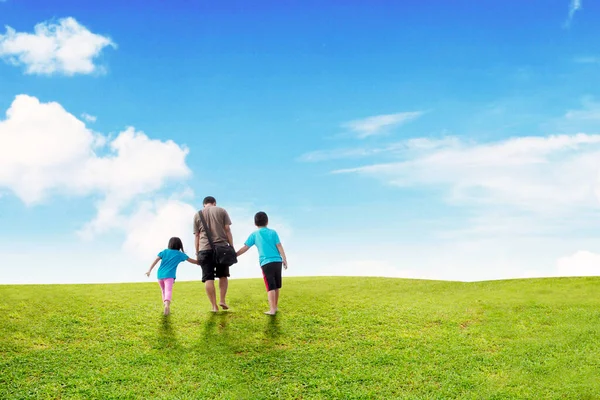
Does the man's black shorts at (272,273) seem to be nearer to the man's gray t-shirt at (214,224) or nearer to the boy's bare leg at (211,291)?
the man's gray t-shirt at (214,224)

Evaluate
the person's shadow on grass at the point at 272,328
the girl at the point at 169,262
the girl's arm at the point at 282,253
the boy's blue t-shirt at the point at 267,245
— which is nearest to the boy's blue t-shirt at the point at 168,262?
the girl at the point at 169,262

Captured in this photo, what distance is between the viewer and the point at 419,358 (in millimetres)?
12922

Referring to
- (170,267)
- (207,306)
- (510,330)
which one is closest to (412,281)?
(510,330)

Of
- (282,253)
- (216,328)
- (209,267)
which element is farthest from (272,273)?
(216,328)

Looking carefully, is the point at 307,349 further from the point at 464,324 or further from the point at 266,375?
the point at 464,324

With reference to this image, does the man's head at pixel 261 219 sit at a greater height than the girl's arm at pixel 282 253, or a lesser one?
greater

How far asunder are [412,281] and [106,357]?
12438 millimetres

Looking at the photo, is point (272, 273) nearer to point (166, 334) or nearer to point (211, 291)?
point (211, 291)

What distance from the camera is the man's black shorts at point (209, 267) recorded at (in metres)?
14.4

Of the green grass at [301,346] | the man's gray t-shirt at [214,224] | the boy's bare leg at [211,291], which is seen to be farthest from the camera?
the boy's bare leg at [211,291]

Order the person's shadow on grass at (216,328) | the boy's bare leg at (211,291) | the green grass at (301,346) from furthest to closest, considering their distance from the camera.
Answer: the boy's bare leg at (211,291) < the person's shadow on grass at (216,328) < the green grass at (301,346)

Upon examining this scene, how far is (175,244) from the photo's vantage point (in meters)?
15.0

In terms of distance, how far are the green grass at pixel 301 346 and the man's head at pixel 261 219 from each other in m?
2.74

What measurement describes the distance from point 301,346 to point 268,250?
2476 millimetres
